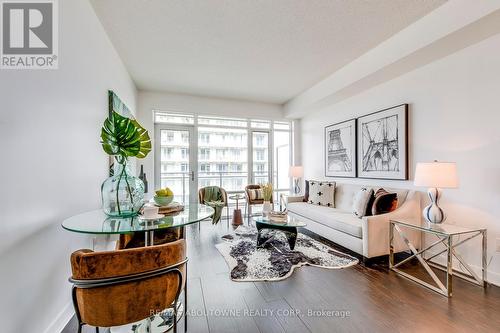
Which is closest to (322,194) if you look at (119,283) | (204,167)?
(204,167)

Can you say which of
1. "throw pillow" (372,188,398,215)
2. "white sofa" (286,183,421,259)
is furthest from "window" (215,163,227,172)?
"throw pillow" (372,188,398,215)

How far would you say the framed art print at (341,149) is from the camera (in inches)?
156

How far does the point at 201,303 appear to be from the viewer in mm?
1930

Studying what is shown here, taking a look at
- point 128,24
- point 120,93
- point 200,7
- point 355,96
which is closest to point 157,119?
point 120,93

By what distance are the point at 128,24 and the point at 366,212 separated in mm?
3655

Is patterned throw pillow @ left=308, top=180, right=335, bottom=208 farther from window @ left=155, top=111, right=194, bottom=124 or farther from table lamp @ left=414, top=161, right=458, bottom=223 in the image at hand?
window @ left=155, top=111, right=194, bottom=124

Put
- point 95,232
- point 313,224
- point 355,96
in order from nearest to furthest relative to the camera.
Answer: point 95,232 → point 313,224 → point 355,96

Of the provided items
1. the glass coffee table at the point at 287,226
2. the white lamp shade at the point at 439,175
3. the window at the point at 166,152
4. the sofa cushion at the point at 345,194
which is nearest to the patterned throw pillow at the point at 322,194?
the sofa cushion at the point at 345,194

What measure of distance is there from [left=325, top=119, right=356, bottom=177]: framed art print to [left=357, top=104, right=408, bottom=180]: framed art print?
14 centimetres

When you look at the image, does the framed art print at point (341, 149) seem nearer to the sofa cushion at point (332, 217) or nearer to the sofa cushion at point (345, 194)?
the sofa cushion at point (345, 194)

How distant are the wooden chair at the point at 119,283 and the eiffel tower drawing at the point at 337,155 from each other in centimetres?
371

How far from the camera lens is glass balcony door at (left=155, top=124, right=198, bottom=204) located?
486 cm

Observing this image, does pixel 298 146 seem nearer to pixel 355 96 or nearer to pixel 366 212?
pixel 355 96

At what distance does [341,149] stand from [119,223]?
3.86 m
